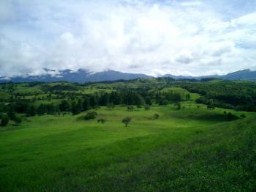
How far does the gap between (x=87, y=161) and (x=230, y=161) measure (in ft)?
95.5

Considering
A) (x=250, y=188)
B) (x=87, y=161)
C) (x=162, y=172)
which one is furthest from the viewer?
(x=87, y=161)

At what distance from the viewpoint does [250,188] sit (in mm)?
28625

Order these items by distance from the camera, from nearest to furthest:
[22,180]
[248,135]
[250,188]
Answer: [250,188]
[248,135]
[22,180]

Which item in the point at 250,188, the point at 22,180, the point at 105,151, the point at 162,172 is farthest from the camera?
the point at 105,151

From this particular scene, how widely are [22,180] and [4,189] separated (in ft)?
11.3

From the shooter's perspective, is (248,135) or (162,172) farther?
(248,135)

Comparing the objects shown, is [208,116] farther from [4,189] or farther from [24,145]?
[4,189]

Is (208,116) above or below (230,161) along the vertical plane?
below

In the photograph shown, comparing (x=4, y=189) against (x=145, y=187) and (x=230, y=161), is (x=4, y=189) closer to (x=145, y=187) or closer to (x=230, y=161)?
(x=145, y=187)

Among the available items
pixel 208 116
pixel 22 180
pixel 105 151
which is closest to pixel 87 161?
pixel 105 151

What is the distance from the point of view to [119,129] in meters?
102

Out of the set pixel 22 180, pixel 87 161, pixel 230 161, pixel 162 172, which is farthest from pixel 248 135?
pixel 22 180

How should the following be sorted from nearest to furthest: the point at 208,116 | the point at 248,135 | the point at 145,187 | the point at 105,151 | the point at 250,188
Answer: the point at 250,188, the point at 145,187, the point at 248,135, the point at 105,151, the point at 208,116

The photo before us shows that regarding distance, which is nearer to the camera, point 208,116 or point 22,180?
point 22,180
